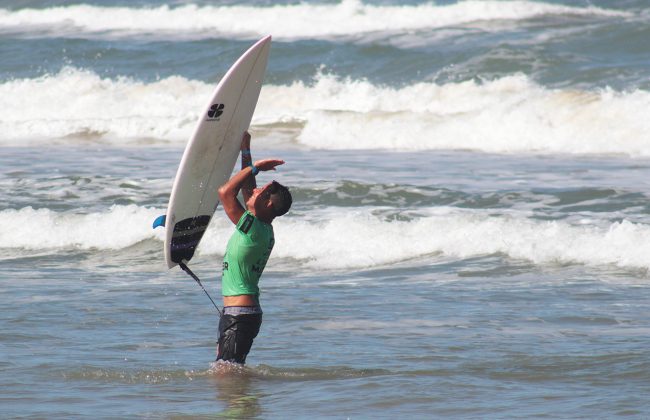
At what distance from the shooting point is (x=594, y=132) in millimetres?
20719

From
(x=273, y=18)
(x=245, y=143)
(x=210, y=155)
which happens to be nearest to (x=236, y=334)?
(x=245, y=143)

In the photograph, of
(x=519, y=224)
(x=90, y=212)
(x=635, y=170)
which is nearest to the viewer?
(x=519, y=224)

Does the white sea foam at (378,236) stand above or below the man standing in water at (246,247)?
below

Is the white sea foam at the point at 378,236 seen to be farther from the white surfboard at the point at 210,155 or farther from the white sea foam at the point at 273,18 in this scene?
the white sea foam at the point at 273,18

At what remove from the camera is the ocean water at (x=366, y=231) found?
24.3ft

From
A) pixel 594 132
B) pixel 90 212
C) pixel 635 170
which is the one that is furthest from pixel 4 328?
pixel 594 132

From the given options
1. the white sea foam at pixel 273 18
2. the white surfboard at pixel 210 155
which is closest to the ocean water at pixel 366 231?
the white surfboard at pixel 210 155

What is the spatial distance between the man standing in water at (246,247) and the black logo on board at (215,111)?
2.74 feet

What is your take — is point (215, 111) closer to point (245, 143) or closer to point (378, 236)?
point (245, 143)

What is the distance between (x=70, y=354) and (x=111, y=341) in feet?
1.52

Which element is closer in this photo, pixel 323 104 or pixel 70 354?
pixel 70 354

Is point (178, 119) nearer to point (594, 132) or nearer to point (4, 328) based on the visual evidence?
point (594, 132)

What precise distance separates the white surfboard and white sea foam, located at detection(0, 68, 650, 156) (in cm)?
1215

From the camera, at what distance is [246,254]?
23.2ft
